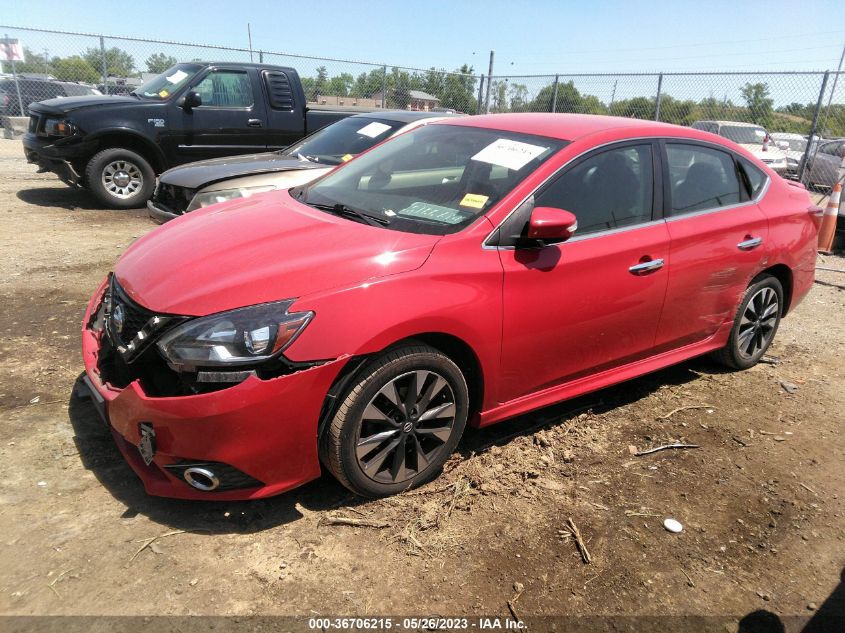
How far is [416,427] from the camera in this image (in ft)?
9.40

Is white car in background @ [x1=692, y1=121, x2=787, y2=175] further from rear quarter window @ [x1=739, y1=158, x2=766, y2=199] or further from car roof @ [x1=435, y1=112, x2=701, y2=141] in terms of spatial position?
car roof @ [x1=435, y1=112, x2=701, y2=141]

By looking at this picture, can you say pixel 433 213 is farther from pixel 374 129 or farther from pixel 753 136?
pixel 753 136

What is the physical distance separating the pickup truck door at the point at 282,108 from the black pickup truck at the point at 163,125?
0.01 m

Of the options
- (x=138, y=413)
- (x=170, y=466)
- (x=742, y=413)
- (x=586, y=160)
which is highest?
(x=586, y=160)

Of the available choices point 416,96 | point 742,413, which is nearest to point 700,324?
point 742,413

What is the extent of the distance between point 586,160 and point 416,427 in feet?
5.41

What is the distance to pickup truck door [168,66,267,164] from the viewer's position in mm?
9008

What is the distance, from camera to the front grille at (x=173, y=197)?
6301mm

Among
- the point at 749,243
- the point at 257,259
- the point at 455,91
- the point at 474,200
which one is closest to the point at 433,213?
the point at 474,200

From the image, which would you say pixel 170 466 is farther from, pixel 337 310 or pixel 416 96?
pixel 416 96

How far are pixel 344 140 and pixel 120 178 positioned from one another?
148 inches

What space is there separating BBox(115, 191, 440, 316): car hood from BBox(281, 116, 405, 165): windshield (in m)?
3.73

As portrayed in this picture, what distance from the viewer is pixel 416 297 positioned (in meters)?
2.69

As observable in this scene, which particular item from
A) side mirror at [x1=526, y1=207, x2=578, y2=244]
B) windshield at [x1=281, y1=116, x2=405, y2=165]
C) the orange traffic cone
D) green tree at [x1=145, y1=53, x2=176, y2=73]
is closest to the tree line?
green tree at [x1=145, y1=53, x2=176, y2=73]
